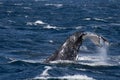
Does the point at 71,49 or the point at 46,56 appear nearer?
the point at 71,49

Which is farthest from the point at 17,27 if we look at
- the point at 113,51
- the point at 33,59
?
the point at 33,59

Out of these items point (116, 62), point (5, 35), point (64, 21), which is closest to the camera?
point (116, 62)

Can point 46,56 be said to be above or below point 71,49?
below

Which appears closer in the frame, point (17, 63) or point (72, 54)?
point (72, 54)

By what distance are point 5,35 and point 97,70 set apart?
23.1 metres

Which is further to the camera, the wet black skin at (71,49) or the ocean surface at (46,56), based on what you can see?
the wet black skin at (71,49)

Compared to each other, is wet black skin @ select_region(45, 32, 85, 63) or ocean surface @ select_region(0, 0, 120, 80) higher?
wet black skin @ select_region(45, 32, 85, 63)

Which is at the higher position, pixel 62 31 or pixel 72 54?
pixel 72 54

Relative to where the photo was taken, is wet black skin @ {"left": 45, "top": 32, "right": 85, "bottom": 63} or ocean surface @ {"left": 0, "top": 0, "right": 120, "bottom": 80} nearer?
ocean surface @ {"left": 0, "top": 0, "right": 120, "bottom": 80}

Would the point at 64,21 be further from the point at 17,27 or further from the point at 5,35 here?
the point at 5,35

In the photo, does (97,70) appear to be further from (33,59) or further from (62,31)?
(62,31)

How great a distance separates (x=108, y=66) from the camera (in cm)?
2833

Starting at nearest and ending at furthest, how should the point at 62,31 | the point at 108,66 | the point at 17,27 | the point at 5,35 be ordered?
the point at 108,66 → the point at 5,35 → the point at 62,31 → the point at 17,27

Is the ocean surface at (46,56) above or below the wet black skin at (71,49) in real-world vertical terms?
below
